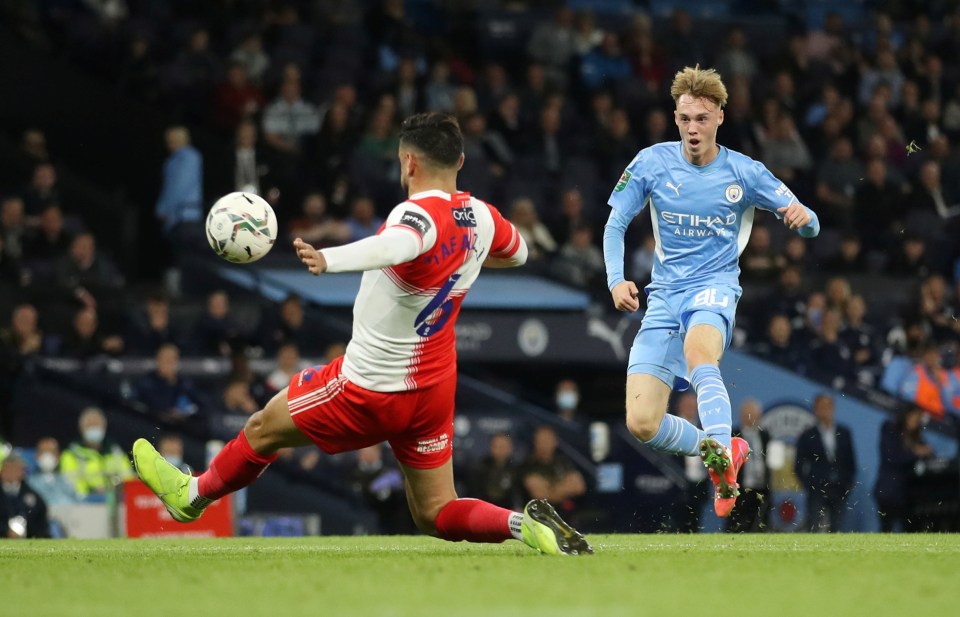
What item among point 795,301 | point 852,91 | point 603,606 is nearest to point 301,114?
point 795,301

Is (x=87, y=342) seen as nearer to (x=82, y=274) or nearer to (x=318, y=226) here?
(x=82, y=274)

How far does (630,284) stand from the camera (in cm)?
856

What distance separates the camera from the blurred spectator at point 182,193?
16.2 m

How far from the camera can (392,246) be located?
23.4ft

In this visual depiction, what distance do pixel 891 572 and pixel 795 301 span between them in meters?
8.98

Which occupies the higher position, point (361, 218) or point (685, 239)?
point (361, 218)

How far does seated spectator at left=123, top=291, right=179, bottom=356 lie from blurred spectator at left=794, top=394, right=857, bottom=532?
572 centimetres

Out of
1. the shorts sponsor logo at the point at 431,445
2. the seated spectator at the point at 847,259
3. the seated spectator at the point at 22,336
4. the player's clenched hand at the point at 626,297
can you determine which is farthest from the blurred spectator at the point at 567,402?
the shorts sponsor logo at the point at 431,445

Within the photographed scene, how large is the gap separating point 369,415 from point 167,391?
23.1ft

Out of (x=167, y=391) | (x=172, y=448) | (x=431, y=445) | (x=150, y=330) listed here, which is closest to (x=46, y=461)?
(x=172, y=448)

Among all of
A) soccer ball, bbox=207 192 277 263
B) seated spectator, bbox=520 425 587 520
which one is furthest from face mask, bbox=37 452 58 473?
soccer ball, bbox=207 192 277 263

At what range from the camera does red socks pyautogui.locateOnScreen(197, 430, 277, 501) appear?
26.2 feet

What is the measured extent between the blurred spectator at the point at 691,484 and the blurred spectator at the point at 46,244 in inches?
238

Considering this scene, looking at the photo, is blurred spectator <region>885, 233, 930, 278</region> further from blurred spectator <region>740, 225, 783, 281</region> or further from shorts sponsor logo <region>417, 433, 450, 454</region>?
shorts sponsor logo <region>417, 433, 450, 454</region>
